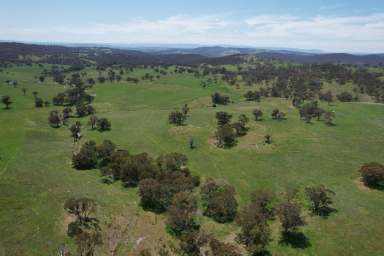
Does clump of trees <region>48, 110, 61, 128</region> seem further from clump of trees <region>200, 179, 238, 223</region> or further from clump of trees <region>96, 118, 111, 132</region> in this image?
clump of trees <region>200, 179, 238, 223</region>

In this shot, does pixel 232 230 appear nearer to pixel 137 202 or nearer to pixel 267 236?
pixel 267 236

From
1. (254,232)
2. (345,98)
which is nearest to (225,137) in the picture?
(254,232)

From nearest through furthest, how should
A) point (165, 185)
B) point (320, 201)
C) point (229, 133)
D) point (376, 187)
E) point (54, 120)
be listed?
1. point (320, 201)
2. point (165, 185)
3. point (376, 187)
4. point (229, 133)
5. point (54, 120)

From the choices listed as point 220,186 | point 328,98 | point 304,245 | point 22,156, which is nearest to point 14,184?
point 22,156

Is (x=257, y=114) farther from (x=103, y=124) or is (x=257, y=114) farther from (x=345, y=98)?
(x=345, y=98)

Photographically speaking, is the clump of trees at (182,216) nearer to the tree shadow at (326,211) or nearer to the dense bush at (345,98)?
the tree shadow at (326,211)

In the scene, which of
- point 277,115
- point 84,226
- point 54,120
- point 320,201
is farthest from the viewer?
point 277,115
